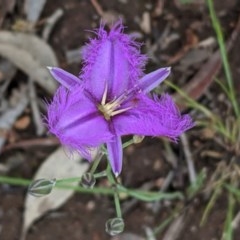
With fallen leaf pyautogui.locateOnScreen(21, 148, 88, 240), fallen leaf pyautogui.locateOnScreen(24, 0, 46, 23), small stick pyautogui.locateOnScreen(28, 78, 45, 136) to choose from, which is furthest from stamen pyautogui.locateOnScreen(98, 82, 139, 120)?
fallen leaf pyautogui.locateOnScreen(24, 0, 46, 23)

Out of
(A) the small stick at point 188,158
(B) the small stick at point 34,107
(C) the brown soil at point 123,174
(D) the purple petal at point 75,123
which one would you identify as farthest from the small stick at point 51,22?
(D) the purple petal at point 75,123

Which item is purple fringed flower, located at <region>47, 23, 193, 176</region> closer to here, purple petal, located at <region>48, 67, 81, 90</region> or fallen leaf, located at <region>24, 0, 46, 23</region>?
purple petal, located at <region>48, 67, 81, 90</region>

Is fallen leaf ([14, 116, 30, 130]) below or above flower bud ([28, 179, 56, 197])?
below

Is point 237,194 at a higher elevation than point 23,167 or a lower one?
lower

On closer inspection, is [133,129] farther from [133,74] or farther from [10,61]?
[10,61]

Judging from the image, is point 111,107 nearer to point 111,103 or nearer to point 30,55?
point 111,103

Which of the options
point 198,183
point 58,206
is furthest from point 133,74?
point 58,206

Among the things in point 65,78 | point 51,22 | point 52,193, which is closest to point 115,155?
point 65,78
